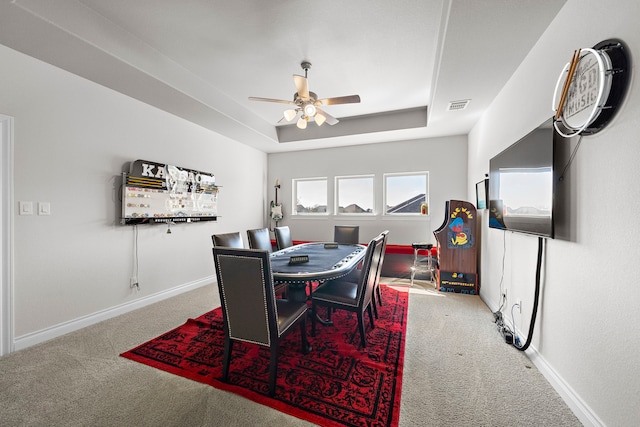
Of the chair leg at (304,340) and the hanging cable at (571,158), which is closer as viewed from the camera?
the hanging cable at (571,158)

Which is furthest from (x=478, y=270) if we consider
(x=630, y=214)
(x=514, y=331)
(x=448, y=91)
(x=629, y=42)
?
(x=629, y=42)

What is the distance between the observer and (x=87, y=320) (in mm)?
2693

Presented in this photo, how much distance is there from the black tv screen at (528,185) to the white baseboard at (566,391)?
0.98 meters

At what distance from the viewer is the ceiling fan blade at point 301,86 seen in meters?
2.49

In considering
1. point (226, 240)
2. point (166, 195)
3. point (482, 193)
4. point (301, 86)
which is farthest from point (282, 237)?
point (482, 193)

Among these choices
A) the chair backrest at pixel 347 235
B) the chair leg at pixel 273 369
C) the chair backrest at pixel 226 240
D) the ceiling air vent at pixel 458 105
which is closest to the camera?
the chair leg at pixel 273 369

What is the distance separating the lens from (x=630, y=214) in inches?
47.7

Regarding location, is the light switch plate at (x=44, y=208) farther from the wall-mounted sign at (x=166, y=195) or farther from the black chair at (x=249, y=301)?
the black chair at (x=249, y=301)

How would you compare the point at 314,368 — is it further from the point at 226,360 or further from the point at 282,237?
the point at 282,237

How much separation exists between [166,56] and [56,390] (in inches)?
124

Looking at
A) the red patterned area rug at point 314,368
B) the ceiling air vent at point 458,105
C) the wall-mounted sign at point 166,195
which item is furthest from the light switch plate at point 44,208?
the ceiling air vent at point 458,105

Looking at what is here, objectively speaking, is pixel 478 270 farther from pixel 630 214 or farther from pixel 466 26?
pixel 466 26

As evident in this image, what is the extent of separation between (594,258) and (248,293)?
6.85 ft

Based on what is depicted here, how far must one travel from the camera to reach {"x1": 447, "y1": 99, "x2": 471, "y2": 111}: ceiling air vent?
10.6ft
